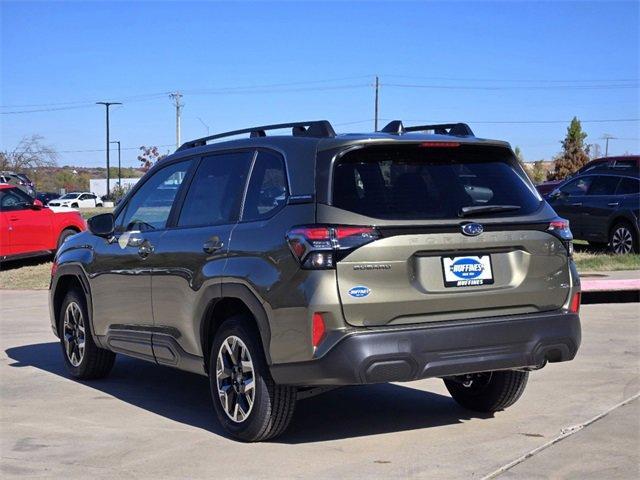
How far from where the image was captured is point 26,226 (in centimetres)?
1805

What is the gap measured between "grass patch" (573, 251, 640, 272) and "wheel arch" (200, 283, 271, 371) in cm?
1080

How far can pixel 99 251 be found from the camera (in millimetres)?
7773

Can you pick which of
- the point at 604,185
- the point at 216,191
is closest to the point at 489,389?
the point at 216,191

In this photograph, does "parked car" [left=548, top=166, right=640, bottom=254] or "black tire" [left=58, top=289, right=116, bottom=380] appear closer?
"black tire" [left=58, top=289, right=116, bottom=380]

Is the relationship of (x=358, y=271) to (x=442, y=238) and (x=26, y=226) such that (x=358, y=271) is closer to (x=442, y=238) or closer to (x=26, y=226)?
(x=442, y=238)

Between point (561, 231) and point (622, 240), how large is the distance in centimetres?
1244

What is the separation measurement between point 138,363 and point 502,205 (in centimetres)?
458

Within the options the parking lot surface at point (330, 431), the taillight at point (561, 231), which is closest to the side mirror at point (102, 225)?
the parking lot surface at point (330, 431)

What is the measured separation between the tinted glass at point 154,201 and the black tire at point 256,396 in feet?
4.53

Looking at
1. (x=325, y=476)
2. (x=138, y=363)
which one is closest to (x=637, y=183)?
(x=138, y=363)

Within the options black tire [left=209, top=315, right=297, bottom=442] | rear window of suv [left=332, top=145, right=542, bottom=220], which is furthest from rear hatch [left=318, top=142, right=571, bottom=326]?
black tire [left=209, top=315, right=297, bottom=442]

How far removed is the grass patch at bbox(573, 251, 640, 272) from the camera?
52.6ft

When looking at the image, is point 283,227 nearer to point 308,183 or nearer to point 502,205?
point 308,183

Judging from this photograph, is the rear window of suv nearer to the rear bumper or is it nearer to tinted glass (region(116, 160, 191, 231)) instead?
the rear bumper
